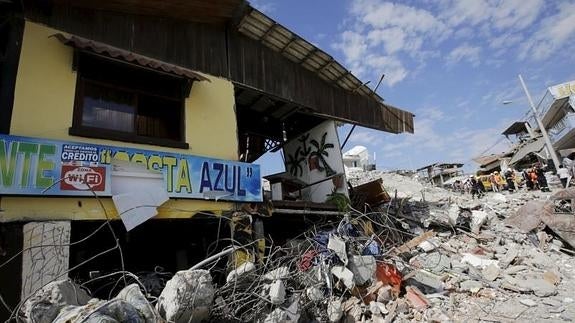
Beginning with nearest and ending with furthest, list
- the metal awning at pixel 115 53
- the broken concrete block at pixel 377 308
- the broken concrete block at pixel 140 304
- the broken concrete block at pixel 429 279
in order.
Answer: the broken concrete block at pixel 140 304
the metal awning at pixel 115 53
the broken concrete block at pixel 377 308
the broken concrete block at pixel 429 279

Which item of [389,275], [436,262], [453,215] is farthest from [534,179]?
[389,275]

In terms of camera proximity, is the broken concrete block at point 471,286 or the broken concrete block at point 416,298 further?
the broken concrete block at point 471,286

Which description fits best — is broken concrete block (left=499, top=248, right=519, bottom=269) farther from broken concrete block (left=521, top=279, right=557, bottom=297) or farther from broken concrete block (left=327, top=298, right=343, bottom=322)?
broken concrete block (left=327, top=298, right=343, bottom=322)

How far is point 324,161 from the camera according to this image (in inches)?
468

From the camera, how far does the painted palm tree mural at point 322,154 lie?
11.7 metres

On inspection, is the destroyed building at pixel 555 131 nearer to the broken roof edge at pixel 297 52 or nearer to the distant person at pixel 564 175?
Result: the distant person at pixel 564 175

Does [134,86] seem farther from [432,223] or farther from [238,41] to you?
[432,223]

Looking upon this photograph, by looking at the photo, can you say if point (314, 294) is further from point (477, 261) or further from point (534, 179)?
point (534, 179)

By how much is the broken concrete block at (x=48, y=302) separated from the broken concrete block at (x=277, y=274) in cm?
334

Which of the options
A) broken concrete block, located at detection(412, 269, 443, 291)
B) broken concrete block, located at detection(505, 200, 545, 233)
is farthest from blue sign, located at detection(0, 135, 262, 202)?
broken concrete block, located at detection(505, 200, 545, 233)

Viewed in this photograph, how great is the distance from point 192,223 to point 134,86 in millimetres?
3487

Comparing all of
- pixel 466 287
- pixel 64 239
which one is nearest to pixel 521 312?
pixel 466 287

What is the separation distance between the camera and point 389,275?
822cm

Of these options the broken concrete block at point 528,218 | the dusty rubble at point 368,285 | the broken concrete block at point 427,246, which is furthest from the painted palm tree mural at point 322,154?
the broken concrete block at point 528,218
